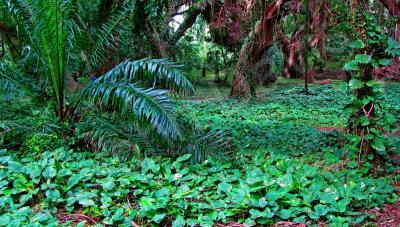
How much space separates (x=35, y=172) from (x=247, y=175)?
2198 millimetres

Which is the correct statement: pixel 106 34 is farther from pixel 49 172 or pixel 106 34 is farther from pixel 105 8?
pixel 49 172

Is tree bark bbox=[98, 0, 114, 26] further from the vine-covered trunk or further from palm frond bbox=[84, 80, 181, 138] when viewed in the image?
the vine-covered trunk

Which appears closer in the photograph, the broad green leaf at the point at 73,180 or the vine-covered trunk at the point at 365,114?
the broad green leaf at the point at 73,180

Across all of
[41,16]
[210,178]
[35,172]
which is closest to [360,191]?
[210,178]

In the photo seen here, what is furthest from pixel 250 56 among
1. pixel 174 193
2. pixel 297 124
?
pixel 174 193

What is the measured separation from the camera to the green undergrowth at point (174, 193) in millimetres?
3270

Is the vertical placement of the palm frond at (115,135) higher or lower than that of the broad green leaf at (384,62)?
lower

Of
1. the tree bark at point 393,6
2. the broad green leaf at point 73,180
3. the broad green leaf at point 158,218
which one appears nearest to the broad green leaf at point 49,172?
the broad green leaf at point 73,180

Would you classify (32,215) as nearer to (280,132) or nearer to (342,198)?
(342,198)

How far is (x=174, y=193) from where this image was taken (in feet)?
12.0

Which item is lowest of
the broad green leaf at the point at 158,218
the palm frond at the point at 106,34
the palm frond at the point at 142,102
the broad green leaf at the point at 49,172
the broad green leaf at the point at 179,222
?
the broad green leaf at the point at 179,222

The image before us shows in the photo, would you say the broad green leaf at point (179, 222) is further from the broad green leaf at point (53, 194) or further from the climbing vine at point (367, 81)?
the climbing vine at point (367, 81)

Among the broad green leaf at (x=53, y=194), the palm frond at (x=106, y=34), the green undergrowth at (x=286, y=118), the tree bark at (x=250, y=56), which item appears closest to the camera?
the broad green leaf at (x=53, y=194)

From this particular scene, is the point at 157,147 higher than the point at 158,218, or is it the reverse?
the point at 157,147
